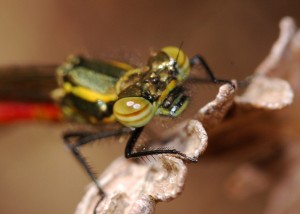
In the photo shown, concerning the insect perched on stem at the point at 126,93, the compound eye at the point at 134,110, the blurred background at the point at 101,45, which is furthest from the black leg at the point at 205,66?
the blurred background at the point at 101,45

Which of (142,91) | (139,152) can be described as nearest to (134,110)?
(142,91)

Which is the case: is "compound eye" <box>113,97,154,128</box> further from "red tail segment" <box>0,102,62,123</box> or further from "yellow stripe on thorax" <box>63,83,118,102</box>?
"red tail segment" <box>0,102,62,123</box>

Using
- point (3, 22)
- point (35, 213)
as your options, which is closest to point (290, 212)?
point (35, 213)

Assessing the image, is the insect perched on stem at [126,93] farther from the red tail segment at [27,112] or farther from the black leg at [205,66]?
the red tail segment at [27,112]

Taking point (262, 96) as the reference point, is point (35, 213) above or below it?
below

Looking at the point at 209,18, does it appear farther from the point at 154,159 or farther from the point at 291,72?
the point at 154,159

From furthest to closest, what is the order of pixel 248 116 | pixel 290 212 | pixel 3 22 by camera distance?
1. pixel 3 22
2. pixel 290 212
3. pixel 248 116

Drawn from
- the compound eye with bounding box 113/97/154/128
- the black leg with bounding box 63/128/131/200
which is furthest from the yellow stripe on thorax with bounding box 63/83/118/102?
the compound eye with bounding box 113/97/154/128
